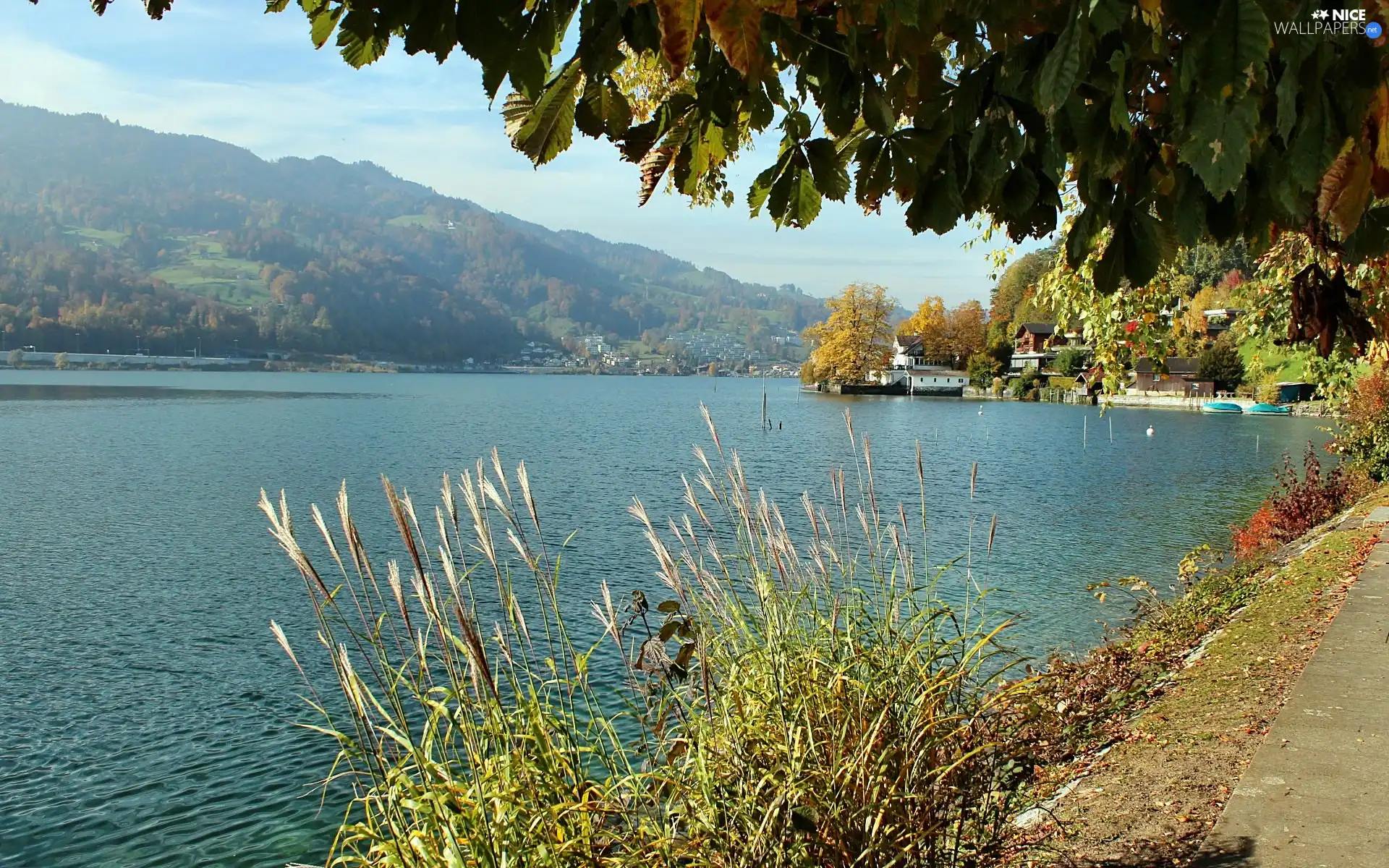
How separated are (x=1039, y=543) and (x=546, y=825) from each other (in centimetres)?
1778

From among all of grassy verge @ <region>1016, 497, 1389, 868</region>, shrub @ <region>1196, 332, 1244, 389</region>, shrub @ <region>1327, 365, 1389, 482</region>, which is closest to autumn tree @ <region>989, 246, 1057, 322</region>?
shrub @ <region>1196, 332, 1244, 389</region>

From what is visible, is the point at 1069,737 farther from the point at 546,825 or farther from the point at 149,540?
the point at 149,540

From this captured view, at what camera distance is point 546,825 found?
10.4 ft

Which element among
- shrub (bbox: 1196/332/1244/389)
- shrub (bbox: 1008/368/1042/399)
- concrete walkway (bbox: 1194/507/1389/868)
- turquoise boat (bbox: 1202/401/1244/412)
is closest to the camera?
concrete walkway (bbox: 1194/507/1389/868)

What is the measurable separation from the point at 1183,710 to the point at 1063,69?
490 centimetres

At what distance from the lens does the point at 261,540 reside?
792 inches

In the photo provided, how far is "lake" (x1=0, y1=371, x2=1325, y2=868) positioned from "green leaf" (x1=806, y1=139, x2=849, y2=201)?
23.4ft

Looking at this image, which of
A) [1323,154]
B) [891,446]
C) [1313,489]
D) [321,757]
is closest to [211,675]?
[321,757]

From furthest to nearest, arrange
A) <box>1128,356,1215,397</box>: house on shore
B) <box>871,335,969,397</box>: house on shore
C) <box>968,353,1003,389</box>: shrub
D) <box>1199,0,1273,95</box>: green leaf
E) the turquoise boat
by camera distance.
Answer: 1. <box>871,335,969,397</box>: house on shore
2. <box>968,353,1003,389</box>: shrub
3. <box>1128,356,1215,397</box>: house on shore
4. the turquoise boat
5. <box>1199,0,1273,95</box>: green leaf

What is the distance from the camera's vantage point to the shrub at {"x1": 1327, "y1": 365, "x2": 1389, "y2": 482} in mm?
18281

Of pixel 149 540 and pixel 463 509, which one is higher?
pixel 463 509

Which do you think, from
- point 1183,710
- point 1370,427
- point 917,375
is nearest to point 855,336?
point 917,375

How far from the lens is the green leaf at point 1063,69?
175 cm

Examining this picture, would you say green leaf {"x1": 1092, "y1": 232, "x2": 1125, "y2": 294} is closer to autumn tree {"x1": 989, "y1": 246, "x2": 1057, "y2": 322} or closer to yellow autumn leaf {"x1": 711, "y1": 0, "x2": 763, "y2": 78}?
yellow autumn leaf {"x1": 711, "y1": 0, "x2": 763, "y2": 78}
